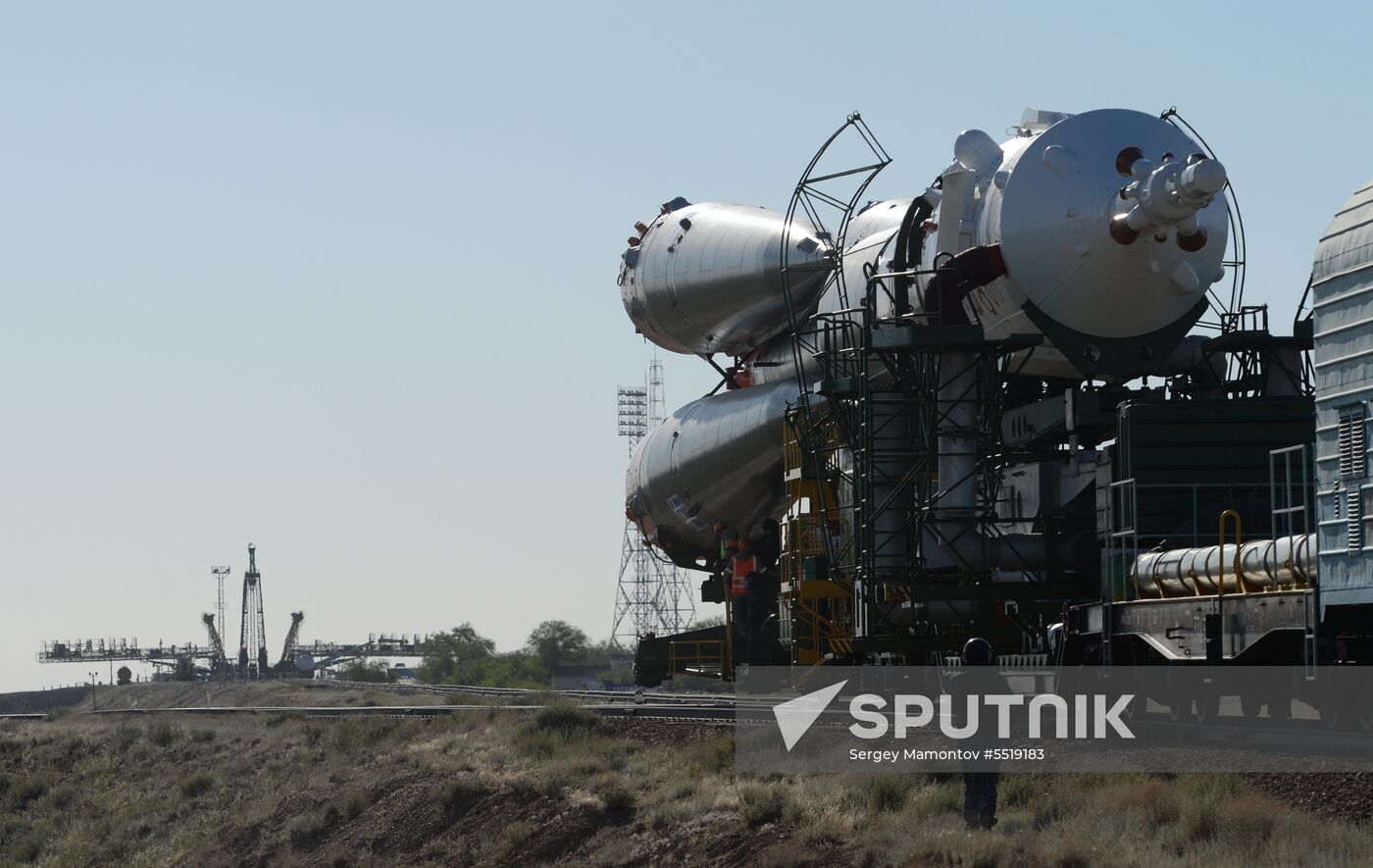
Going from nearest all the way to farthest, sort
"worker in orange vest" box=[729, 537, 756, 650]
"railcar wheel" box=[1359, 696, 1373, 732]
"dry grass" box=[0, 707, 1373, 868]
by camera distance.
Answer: "dry grass" box=[0, 707, 1373, 868], "railcar wheel" box=[1359, 696, 1373, 732], "worker in orange vest" box=[729, 537, 756, 650]

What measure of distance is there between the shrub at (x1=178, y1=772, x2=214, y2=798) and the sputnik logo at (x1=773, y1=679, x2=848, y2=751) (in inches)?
642

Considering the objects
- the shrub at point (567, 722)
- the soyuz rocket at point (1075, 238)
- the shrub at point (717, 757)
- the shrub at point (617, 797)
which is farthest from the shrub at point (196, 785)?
the shrub at point (717, 757)

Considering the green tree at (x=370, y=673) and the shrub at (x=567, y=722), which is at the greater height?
the shrub at (x=567, y=722)

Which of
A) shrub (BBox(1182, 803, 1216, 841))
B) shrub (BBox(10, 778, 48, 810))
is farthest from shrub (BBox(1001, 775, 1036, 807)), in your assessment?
shrub (BBox(10, 778, 48, 810))

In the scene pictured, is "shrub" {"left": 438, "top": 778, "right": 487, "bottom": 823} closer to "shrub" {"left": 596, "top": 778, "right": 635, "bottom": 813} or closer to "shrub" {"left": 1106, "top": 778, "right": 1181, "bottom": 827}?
"shrub" {"left": 596, "top": 778, "right": 635, "bottom": 813}

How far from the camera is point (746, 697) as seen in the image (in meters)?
34.7

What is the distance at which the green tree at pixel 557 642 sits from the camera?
14688 cm

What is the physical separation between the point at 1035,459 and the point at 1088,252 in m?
3.43

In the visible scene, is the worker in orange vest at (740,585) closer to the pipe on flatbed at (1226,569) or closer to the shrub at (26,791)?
the shrub at (26,791)

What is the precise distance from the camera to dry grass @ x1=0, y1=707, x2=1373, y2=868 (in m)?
14.8

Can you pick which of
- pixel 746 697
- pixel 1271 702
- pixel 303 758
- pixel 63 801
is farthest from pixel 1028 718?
pixel 63 801

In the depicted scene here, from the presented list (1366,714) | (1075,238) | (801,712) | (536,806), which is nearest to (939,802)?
(1366,714)

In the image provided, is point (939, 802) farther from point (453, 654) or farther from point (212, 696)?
point (453, 654)

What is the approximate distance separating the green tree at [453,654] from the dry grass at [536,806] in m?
94.5
